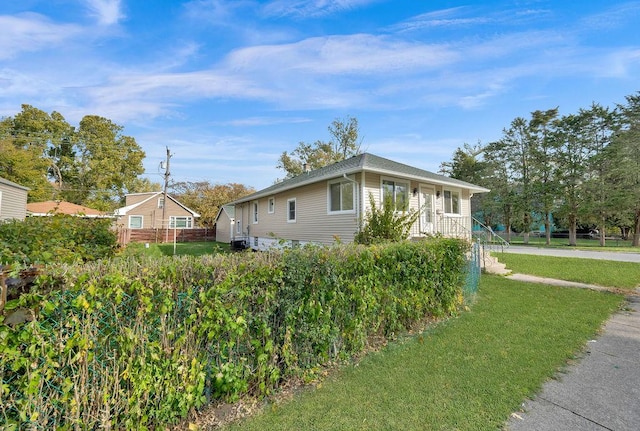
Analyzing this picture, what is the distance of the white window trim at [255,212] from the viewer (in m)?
18.9

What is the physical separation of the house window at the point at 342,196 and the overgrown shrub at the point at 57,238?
7503mm


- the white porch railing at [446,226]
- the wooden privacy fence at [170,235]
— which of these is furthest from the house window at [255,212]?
the white porch railing at [446,226]

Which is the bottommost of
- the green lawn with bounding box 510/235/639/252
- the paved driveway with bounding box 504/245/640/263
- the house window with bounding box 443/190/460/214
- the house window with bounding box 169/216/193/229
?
the green lawn with bounding box 510/235/639/252

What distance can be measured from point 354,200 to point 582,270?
8.74m

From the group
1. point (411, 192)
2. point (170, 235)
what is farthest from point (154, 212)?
point (411, 192)

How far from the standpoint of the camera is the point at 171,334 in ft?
7.23

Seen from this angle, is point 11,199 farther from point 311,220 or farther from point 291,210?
point 311,220

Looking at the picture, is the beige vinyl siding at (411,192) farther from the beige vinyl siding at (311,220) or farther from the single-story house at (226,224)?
the single-story house at (226,224)

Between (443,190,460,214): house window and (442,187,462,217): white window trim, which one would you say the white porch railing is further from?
(443,190,460,214): house window

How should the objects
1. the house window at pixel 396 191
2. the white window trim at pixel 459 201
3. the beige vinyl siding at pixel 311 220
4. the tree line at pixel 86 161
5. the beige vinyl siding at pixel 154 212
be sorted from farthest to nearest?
the tree line at pixel 86 161 < the beige vinyl siding at pixel 154 212 < the white window trim at pixel 459 201 < the house window at pixel 396 191 < the beige vinyl siding at pixel 311 220

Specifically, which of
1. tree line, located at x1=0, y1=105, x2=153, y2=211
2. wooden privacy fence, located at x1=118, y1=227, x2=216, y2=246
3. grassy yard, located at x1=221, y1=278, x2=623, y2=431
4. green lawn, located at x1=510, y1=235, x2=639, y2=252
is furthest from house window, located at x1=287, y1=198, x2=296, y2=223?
tree line, located at x1=0, y1=105, x2=153, y2=211

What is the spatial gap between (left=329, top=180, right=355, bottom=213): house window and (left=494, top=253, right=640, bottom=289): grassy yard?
660cm

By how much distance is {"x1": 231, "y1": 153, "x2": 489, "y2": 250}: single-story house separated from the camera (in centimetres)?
1077

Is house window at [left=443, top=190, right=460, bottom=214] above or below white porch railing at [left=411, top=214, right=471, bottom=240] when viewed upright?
above
